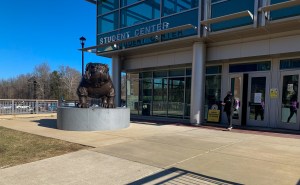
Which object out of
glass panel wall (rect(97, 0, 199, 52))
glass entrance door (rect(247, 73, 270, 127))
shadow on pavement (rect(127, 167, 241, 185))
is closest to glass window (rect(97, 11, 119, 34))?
glass panel wall (rect(97, 0, 199, 52))

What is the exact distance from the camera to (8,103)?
17.5 m

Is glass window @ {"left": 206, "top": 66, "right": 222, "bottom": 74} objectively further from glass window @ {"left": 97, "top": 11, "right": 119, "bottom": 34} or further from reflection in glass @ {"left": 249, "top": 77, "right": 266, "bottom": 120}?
glass window @ {"left": 97, "top": 11, "right": 119, "bottom": 34}

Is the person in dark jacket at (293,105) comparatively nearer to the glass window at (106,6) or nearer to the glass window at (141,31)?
the glass window at (141,31)

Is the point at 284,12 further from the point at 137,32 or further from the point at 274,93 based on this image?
the point at 137,32

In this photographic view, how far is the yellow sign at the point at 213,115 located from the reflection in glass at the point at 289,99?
3.09m

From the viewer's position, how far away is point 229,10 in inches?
489

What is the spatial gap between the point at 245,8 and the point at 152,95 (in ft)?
28.2

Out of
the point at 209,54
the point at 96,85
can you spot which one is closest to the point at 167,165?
the point at 96,85

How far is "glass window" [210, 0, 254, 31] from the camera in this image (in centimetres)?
1170

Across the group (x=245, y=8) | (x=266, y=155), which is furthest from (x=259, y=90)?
(x=266, y=155)

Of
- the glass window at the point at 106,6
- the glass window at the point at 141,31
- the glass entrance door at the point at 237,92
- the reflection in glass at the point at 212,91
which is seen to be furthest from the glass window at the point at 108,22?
the glass entrance door at the point at 237,92

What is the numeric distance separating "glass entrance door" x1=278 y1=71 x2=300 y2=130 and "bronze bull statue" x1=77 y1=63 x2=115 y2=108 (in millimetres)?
7817

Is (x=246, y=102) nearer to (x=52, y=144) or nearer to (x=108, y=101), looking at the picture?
(x=108, y=101)

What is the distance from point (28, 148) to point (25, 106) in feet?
40.9
